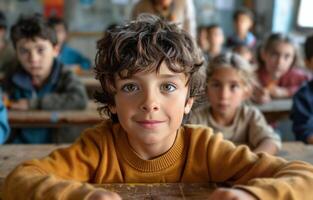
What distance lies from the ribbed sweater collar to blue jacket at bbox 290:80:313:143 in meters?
1.15

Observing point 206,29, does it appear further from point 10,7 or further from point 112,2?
point 10,7

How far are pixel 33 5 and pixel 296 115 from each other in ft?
16.4

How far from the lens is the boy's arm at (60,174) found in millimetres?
896

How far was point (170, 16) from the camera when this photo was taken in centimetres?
352

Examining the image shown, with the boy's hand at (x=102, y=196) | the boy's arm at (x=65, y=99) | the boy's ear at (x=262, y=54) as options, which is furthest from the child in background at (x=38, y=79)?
the boy's hand at (x=102, y=196)

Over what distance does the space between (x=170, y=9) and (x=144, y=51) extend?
8.54ft

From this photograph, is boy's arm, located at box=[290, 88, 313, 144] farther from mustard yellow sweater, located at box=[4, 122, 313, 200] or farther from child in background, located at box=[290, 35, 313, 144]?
mustard yellow sweater, located at box=[4, 122, 313, 200]

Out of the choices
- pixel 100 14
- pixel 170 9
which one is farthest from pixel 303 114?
pixel 100 14

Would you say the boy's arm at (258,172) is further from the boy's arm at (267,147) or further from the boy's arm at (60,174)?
the boy's arm at (267,147)

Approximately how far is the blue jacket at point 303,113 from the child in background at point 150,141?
111 centimetres

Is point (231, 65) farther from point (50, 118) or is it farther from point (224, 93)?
point (50, 118)

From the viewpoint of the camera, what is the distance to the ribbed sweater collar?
1147mm

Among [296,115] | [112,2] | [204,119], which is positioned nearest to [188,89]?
[204,119]

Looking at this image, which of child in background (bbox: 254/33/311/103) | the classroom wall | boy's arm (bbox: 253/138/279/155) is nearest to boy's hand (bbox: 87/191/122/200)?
boy's arm (bbox: 253/138/279/155)
